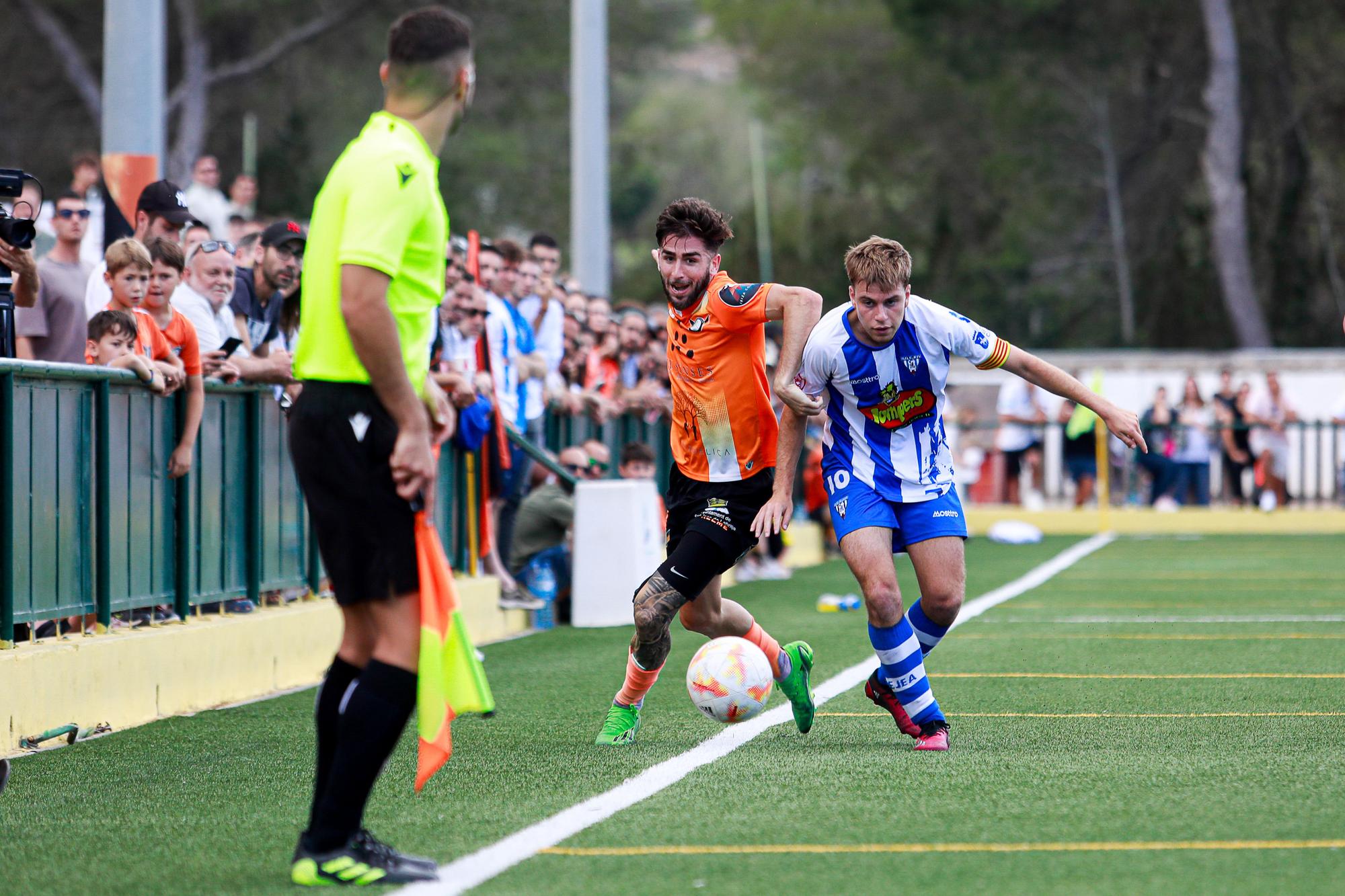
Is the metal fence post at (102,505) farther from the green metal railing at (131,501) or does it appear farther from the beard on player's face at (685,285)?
the beard on player's face at (685,285)

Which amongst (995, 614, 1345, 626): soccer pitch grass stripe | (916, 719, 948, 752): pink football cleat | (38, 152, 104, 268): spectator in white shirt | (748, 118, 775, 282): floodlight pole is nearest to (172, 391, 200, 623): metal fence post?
(916, 719, 948, 752): pink football cleat

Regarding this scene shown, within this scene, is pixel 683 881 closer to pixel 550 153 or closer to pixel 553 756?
pixel 553 756

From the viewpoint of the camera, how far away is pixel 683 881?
4.90m

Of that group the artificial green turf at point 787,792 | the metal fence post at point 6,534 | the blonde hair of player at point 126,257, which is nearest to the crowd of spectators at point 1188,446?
the artificial green turf at point 787,792

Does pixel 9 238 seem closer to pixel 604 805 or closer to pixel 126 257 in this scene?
pixel 126 257

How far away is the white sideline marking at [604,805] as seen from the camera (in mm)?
5008

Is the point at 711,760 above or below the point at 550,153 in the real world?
below

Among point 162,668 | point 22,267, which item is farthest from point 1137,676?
point 22,267

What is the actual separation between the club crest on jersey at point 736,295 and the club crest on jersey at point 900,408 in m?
0.64

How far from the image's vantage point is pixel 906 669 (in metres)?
7.38

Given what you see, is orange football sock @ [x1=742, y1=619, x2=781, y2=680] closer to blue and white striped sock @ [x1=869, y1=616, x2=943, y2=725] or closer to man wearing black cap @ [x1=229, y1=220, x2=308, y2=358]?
blue and white striped sock @ [x1=869, y1=616, x2=943, y2=725]

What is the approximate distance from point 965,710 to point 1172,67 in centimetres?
3615

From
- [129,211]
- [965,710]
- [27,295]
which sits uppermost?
[129,211]

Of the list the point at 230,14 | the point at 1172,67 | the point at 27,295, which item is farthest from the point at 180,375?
the point at 1172,67
